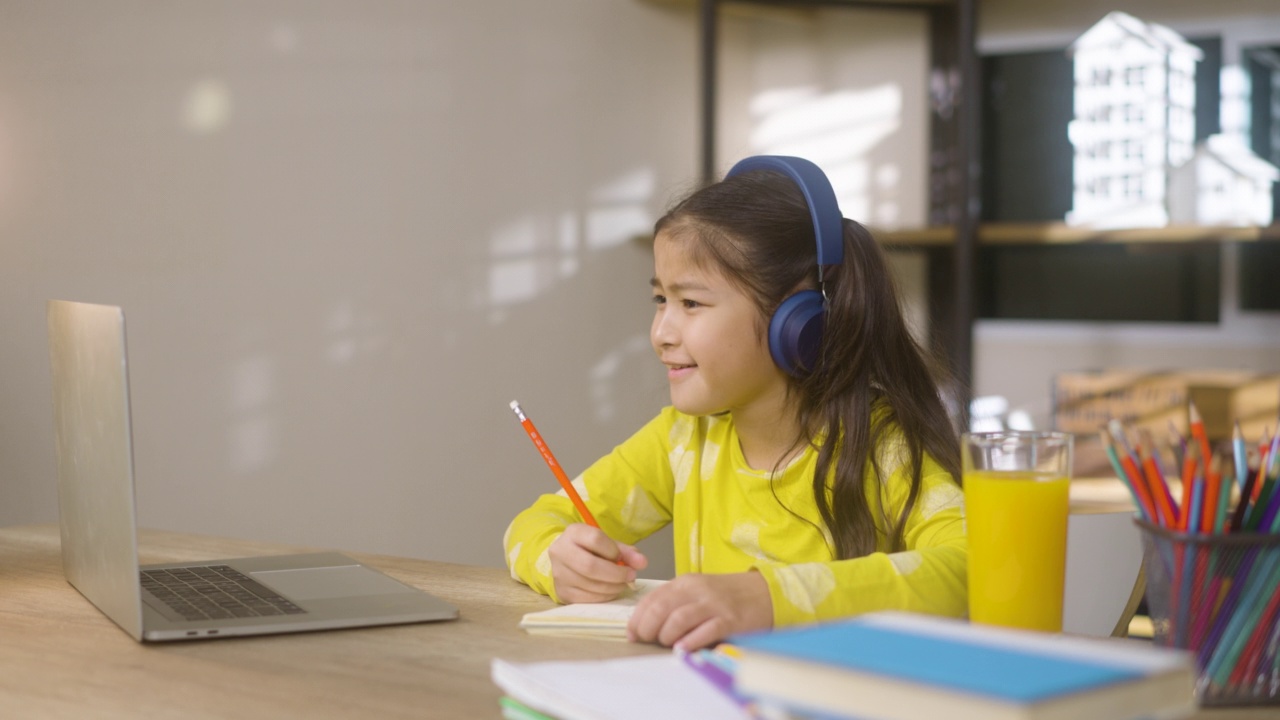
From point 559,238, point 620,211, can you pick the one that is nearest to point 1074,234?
point 620,211

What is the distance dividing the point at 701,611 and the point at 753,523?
1.37 ft

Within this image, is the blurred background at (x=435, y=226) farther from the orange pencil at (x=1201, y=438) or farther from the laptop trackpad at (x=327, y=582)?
the orange pencil at (x=1201, y=438)

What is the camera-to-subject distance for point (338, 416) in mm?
2645

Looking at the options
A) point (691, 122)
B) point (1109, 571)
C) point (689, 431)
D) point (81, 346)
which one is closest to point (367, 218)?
point (691, 122)

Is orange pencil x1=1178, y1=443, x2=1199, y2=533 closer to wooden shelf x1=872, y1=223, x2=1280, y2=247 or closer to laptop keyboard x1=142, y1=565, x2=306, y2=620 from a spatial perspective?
laptop keyboard x1=142, y1=565, x2=306, y2=620

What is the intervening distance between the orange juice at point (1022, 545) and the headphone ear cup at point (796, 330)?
0.36 m

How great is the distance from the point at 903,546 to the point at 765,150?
197cm

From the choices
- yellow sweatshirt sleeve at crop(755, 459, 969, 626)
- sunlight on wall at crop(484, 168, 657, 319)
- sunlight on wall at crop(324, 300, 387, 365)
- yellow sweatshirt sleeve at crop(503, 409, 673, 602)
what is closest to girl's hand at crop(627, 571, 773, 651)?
yellow sweatshirt sleeve at crop(755, 459, 969, 626)

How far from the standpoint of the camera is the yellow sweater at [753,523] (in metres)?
0.99

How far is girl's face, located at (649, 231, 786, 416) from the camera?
1.30m

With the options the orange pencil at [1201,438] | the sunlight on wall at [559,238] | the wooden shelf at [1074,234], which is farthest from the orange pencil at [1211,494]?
the sunlight on wall at [559,238]

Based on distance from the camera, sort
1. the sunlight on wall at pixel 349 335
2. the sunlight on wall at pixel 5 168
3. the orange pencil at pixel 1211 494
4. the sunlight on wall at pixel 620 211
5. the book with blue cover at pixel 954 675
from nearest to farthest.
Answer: the book with blue cover at pixel 954 675 → the orange pencil at pixel 1211 494 → the sunlight on wall at pixel 5 168 → the sunlight on wall at pixel 349 335 → the sunlight on wall at pixel 620 211

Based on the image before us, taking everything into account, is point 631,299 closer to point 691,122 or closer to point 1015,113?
point 691,122

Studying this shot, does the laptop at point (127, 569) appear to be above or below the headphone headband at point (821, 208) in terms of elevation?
below
